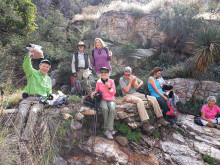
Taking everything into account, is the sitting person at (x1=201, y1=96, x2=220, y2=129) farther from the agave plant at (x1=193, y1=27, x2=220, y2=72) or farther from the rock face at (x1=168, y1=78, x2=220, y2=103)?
the agave plant at (x1=193, y1=27, x2=220, y2=72)

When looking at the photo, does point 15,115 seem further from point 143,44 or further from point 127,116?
point 143,44

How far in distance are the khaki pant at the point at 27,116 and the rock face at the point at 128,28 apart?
284 inches

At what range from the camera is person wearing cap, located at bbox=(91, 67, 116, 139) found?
353 centimetres

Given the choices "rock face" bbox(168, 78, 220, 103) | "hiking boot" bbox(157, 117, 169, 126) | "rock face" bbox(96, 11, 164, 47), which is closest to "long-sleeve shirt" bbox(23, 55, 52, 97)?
"hiking boot" bbox(157, 117, 169, 126)

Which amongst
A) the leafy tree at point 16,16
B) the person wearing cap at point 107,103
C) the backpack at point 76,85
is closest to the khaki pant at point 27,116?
the person wearing cap at point 107,103

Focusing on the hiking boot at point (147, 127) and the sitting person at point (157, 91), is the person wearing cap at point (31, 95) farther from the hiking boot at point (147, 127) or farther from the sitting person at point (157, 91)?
the sitting person at point (157, 91)

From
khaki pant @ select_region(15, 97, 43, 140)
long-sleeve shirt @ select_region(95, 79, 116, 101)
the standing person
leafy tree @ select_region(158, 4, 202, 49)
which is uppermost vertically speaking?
leafy tree @ select_region(158, 4, 202, 49)

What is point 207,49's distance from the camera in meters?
6.31

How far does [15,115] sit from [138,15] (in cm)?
975

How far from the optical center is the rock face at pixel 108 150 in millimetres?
3113

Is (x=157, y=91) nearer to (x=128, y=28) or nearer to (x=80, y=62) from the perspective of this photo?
(x=80, y=62)

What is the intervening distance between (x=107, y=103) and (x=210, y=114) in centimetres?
346

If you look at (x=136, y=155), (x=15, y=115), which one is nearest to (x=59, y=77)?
(x=15, y=115)

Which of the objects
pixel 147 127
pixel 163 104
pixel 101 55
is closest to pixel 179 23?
pixel 101 55
